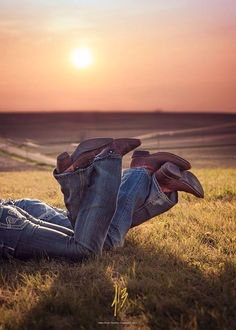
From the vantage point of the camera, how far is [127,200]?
4445 mm

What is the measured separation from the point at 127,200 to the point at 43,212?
871 millimetres

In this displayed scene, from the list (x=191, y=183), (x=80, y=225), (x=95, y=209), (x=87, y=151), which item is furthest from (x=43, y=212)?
(x=191, y=183)

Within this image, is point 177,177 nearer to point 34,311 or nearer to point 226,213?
point 34,311

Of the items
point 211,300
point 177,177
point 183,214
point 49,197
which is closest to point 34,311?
point 211,300

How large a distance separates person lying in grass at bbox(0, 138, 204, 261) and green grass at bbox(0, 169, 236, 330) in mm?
168

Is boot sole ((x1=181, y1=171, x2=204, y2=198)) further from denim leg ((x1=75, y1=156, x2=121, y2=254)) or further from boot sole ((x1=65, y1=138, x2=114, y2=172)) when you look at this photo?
boot sole ((x1=65, y1=138, x2=114, y2=172))

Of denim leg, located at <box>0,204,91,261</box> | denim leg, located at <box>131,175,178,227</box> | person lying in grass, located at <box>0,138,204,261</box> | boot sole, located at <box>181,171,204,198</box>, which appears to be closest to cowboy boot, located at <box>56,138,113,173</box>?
person lying in grass, located at <box>0,138,204,261</box>

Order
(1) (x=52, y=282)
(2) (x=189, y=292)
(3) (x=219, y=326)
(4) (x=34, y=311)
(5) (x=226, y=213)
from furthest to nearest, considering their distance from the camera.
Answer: (5) (x=226, y=213), (1) (x=52, y=282), (2) (x=189, y=292), (4) (x=34, y=311), (3) (x=219, y=326)

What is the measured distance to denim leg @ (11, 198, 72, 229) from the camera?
471 cm

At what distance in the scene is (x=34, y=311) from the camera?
3312 millimetres

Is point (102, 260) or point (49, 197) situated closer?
point (102, 260)

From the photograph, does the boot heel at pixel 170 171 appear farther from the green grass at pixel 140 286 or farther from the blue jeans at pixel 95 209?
the green grass at pixel 140 286

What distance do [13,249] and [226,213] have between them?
3142 millimetres

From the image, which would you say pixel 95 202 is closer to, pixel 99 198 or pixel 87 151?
pixel 99 198
